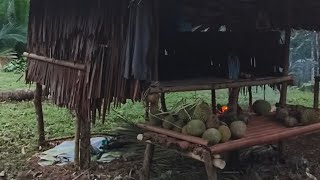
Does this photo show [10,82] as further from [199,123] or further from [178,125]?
[199,123]

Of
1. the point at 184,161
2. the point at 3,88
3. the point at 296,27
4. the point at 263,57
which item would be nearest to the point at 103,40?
the point at 184,161

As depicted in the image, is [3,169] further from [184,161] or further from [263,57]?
[263,57]

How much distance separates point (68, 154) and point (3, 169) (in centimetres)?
99

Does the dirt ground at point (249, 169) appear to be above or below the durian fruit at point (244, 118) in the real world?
below

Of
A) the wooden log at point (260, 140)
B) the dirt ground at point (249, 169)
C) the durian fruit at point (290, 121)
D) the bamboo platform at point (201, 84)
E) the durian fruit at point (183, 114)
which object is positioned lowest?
the dirt ground at point (249, 169)

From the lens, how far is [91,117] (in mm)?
5965

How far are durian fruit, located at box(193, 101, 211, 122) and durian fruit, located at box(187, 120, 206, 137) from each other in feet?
0.39

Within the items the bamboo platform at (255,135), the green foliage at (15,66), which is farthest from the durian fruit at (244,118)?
the green foliage at (15,66)

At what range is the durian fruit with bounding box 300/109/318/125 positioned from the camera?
562 cm

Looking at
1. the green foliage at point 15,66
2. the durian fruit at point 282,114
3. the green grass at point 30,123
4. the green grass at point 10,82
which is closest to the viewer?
the durian fruit at point 282,114

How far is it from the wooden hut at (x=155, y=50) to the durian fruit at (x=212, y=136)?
71mm

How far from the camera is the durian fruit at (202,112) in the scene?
4.74 meters

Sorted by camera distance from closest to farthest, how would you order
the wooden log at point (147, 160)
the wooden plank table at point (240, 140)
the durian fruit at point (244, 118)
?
the wooden plank table at point (240, 140)
the wooden log at point (147, 160)
the durian fruit at point (244, 118)

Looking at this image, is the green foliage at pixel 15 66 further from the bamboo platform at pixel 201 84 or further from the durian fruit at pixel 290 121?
Answer: the durian fruit at pixel 290 121
